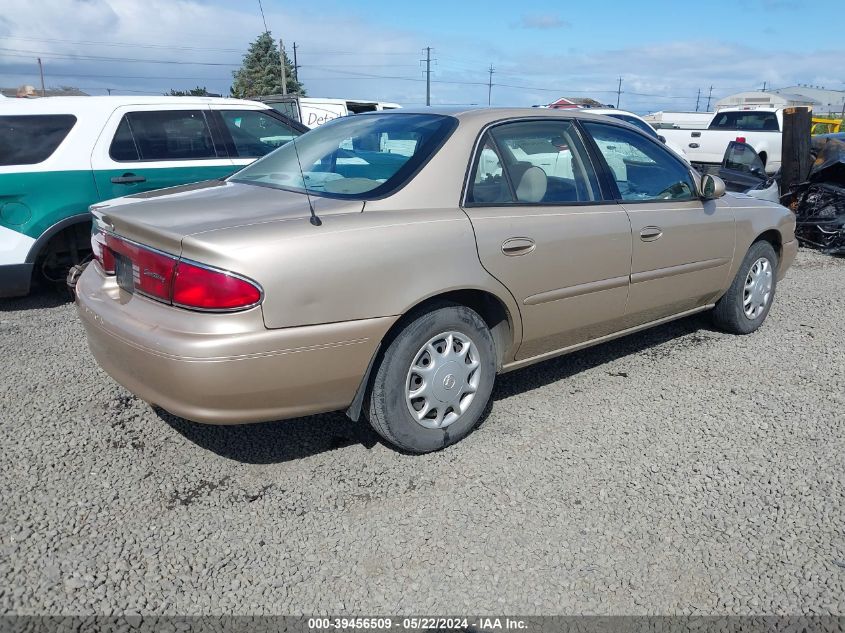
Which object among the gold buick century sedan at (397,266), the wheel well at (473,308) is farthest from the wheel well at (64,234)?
the wheel well at (473,308)

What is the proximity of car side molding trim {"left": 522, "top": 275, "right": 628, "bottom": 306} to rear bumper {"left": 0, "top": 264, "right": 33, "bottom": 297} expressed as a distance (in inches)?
158

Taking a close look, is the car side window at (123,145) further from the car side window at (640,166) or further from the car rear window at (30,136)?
the car side window at (640,166)

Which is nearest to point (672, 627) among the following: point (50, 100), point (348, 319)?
point (348, 319)

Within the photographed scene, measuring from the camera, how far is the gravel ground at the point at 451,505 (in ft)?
7.86

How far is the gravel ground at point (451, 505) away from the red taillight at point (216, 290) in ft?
2.87

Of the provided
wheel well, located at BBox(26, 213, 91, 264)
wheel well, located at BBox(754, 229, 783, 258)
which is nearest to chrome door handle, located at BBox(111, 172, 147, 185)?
wheel well, located at BBox(26, 213, 91, 264)

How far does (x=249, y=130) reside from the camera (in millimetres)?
6555

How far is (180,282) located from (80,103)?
3.89 m

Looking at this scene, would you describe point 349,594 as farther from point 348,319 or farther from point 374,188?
point 374,188

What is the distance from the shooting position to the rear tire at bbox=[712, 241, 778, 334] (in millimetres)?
4934

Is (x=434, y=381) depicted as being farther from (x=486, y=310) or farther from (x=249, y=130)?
(x=249, y=130)

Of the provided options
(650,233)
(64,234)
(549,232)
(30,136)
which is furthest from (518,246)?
(30,136)

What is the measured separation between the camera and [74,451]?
130 inches

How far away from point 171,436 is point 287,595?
1.38m
